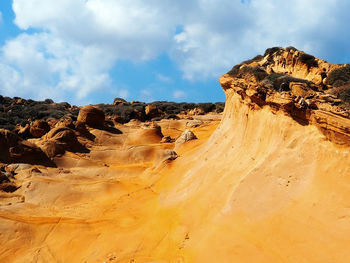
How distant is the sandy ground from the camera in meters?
4.44

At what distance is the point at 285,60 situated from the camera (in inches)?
813

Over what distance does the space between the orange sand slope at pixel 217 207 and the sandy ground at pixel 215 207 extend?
0.06 ft

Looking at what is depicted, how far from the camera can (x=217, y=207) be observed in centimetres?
566

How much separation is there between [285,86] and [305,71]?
9024mm

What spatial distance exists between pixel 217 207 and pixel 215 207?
0.17 feet

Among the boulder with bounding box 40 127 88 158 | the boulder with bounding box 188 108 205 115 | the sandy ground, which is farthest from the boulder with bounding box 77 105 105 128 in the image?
the boulder with bounding box 188 108 205 115

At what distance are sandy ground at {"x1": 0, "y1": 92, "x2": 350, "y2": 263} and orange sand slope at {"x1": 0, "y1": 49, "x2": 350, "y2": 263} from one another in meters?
0.02

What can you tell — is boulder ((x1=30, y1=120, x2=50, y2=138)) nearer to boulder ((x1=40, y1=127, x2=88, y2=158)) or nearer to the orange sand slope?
boulder ((x1=40, y1=127, x2=88, y2=158))

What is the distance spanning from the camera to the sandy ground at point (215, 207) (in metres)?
4.44

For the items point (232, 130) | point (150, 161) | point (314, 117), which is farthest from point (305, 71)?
point (314, 117)

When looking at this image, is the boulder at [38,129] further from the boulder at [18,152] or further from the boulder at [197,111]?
the boulder at [197,111]

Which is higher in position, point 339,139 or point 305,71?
point 305,71

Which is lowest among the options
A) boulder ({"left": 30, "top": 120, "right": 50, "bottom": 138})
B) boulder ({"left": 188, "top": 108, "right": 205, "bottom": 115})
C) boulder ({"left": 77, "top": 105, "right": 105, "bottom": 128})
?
boulder ({"left": 30, "top": 120, "right": 50, "bottom": 138})

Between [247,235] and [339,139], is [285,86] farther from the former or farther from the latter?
[247,235]
